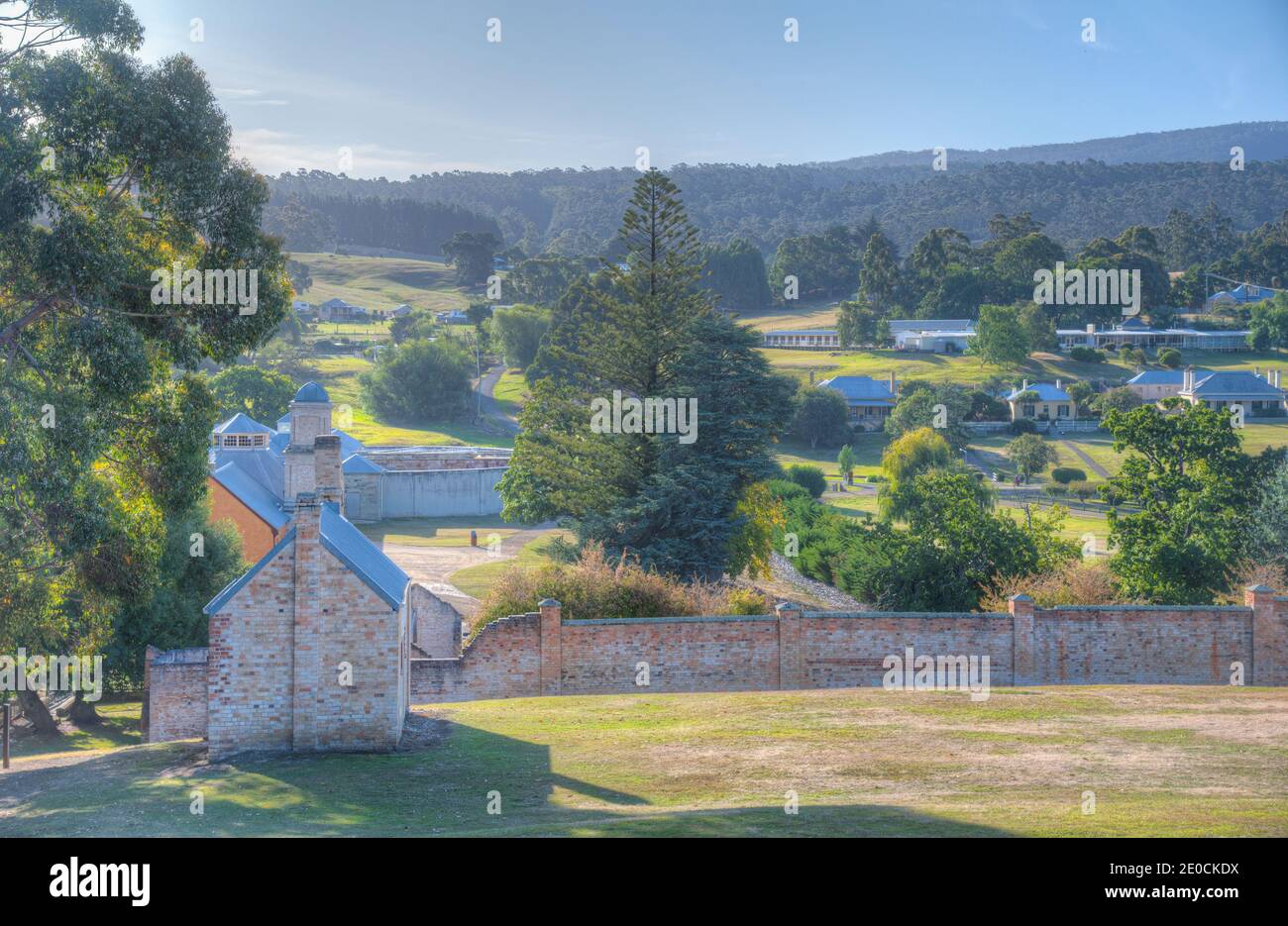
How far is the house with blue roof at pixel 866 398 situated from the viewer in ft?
281

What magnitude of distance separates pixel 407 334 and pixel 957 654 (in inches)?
3610

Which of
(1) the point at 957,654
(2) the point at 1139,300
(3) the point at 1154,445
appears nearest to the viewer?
(1) the point at 957,654

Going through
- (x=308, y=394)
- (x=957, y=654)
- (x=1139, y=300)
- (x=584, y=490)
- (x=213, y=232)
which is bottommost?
(x=957, y=654)

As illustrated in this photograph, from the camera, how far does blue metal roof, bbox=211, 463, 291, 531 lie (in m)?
35.3

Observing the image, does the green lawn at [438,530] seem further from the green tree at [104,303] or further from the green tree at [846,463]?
the green tree at [104,303]

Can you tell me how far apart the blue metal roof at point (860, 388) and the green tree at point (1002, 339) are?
10.3m

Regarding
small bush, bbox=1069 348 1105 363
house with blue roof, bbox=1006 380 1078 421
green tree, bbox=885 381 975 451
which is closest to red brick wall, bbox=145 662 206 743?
green tree, bbox=885 381 975 451

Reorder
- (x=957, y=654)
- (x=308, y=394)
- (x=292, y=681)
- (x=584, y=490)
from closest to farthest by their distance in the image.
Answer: (x=292, y=681)
(x=957, y=654)
(x=308, y=394)
(x=584, y=490)

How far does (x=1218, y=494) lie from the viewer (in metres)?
31.2

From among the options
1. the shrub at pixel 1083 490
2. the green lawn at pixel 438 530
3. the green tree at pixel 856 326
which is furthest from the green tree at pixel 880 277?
the green lawn at pixel 438 530

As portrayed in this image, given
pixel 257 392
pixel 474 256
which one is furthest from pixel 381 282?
pixel 257 392

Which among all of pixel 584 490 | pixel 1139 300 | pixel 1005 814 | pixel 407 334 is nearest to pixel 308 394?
pixel 584 490
